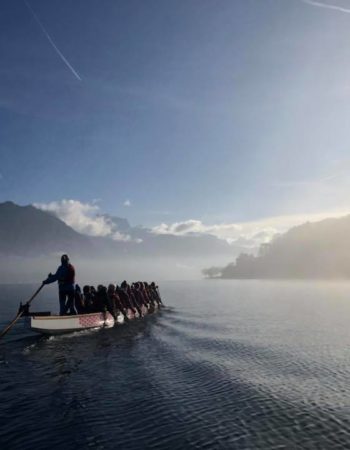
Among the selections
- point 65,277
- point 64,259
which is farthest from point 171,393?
point 65,277

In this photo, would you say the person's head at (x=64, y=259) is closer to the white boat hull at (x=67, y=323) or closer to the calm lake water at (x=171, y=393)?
the white boat hull at (x=67, y=323)

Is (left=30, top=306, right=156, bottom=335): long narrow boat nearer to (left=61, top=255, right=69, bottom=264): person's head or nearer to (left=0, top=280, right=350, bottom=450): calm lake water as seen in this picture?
(left=0, top=280, right=350, bottom=450): calm lake water

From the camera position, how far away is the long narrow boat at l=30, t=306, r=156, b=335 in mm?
23859

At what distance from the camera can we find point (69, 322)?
26.2 meters

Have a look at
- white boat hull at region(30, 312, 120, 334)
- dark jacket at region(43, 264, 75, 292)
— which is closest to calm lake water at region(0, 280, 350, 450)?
white boat hull at region(30, 312, 120, 334)

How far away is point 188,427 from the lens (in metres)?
11.4

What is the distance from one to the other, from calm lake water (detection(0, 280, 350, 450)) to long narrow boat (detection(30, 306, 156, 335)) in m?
0.72

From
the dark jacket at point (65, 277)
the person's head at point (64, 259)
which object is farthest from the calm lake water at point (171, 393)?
the person's head at point (64, 259)

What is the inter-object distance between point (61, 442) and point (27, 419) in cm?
208

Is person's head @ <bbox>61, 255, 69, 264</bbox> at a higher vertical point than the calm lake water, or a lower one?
higher

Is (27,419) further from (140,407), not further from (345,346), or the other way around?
(345,346)

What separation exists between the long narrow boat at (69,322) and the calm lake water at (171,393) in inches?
28.2

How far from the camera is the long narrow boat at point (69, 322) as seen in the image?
78.3 feet

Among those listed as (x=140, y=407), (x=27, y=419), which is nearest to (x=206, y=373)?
(x=140, y=407)
